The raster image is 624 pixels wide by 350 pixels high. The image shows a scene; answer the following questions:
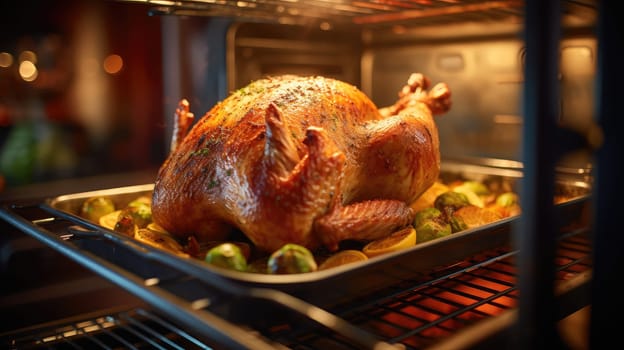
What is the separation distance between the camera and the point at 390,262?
1041mm

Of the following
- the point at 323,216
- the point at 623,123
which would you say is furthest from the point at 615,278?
the point at 323,216

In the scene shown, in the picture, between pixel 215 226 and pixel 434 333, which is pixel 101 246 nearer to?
pixel 215 226

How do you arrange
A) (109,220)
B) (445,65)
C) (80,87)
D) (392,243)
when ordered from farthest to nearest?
(80,87), (445,65), (109,220), (392,243)

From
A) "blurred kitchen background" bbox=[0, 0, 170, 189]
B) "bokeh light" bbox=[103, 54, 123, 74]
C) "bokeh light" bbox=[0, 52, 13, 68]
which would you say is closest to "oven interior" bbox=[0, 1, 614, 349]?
"blurred kitchen background" bbox=[0, 0, 170, 189]

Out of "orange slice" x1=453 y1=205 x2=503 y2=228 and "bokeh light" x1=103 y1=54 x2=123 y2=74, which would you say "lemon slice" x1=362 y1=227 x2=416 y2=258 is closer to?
"orange slice" x1=453 y1=205 x2=503 y2=228

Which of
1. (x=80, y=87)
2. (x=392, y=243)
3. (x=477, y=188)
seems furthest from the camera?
(x=80, y=87)

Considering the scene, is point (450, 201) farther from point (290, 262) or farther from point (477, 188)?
point (290, 262)

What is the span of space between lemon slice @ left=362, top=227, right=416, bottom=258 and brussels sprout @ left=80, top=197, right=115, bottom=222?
79 centimetres

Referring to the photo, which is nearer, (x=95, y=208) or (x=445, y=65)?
(x=95, y=208)

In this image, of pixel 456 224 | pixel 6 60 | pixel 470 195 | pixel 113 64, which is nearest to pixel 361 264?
pixel 456 224

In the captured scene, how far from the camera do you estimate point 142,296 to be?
868 mm

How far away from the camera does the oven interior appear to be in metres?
0.83

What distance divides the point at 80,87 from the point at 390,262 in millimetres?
3671

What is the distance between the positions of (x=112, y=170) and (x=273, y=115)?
312 cm
